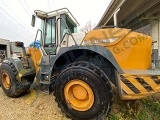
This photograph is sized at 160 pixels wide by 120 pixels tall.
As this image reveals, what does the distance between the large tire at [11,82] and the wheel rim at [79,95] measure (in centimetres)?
173

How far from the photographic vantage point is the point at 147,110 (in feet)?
11.5

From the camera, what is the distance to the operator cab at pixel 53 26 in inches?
163

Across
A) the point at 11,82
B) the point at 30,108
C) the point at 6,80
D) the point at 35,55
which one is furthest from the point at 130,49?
the point at 6,80

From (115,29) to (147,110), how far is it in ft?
6.31

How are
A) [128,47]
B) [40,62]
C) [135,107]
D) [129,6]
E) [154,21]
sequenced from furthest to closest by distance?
[154,21] < [129,6] < [40,62] < [135,107] < [128,47]

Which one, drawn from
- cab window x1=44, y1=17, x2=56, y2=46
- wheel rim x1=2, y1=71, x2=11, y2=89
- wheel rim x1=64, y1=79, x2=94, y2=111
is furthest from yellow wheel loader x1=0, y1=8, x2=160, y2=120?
wheel rim x1=2, y1=71, x2=11, y2=89

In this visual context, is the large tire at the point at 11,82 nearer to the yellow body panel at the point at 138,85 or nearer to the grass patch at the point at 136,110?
the grass patch at the point at 136,110

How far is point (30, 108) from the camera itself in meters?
3.60

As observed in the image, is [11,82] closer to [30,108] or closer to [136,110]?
[30,108]

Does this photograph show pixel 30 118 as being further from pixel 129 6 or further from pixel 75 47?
pixel 129 6

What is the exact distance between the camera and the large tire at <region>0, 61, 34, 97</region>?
418cm

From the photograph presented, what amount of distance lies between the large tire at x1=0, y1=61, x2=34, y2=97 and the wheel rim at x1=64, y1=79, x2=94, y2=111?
68.2 inches

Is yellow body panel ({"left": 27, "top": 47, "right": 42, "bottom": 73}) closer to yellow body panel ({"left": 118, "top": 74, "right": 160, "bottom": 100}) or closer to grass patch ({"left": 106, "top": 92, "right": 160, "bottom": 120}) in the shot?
grass patch ({"left": 106, "top": 92, "right": 160, "bottom": 120})

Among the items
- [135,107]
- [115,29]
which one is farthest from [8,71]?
[135,107]
